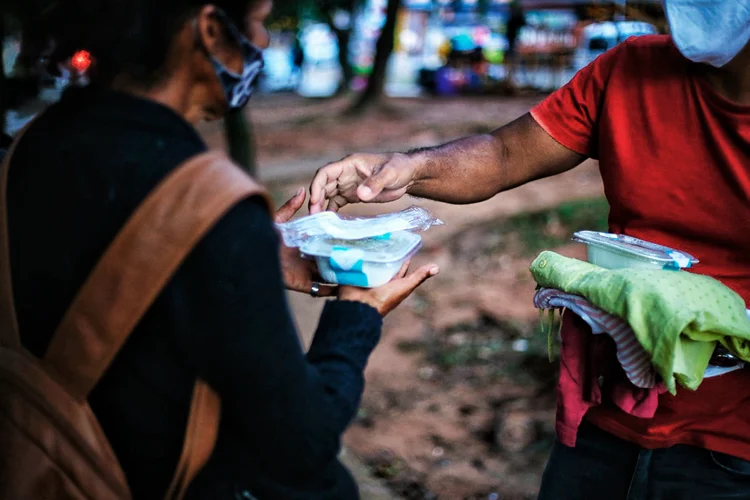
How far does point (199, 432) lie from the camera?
47.3 inches

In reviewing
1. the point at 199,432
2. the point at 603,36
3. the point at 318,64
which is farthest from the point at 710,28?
the point at 318,64

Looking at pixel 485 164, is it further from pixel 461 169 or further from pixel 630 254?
pixel 630 254

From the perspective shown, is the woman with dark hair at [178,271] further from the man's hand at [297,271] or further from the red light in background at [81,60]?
the man's hand at [297,271]

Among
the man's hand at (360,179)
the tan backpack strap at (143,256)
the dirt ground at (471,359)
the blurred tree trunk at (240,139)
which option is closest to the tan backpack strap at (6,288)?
the tan backpack strap at (143,256)

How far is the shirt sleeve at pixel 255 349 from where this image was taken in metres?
1.12

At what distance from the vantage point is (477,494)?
12.5ft

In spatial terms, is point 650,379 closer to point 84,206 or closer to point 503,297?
point 84,206

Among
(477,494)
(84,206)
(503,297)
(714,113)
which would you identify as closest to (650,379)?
(714,113)

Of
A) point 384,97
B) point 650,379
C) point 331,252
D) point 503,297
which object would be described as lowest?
point 384,97

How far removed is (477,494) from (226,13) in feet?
10.4

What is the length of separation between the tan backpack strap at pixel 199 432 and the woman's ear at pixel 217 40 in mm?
567

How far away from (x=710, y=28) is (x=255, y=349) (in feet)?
4.30

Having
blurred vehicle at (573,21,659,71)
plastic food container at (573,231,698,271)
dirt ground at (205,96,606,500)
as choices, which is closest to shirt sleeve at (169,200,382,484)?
plastic food container at (573,231,698,271)

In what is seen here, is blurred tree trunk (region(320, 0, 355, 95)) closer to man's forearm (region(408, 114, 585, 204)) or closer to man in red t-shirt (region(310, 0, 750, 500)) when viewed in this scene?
man's forearm (region(408, 114, 585, 204))
